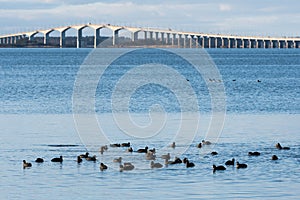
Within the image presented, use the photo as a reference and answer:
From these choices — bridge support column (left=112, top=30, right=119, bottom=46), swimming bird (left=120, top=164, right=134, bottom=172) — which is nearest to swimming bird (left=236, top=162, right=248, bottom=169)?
swimming bird (left=120, top=164, right=134, bottom=172)

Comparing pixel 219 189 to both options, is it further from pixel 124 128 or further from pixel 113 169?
pixel 124 128

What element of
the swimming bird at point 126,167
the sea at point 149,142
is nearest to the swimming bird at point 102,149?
the sea at point 149,142

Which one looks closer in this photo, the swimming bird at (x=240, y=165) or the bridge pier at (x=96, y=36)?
the swimming bird at (x=240, y=165)

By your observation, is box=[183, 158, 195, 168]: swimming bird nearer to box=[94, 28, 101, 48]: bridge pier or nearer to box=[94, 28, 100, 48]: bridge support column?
box=[94, 28, 101, 48]: bridge pier

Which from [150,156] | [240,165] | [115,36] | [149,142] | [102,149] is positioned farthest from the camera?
[115,36]

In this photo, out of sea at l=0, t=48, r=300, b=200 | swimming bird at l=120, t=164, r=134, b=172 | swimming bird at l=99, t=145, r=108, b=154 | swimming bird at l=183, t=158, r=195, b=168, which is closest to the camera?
sea at l=0, t=48, r=300, b=200

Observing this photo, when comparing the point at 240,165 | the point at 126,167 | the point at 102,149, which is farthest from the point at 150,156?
the point at 240,165

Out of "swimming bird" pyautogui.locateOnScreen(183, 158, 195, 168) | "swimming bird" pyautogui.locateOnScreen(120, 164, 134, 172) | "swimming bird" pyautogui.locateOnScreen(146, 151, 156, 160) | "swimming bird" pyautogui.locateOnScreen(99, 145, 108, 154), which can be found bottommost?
"swimming bird" pyautogui.locateOnScreen(120, 164, 134, 172)

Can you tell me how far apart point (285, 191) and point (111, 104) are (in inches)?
1052

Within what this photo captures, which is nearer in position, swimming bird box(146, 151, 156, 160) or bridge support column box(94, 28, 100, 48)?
swimming bird box(146, 151, 156, 160)

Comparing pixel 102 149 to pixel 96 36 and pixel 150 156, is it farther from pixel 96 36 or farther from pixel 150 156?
pixel 96 36

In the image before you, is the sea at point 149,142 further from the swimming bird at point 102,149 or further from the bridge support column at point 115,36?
the bridge support column at point 115,36

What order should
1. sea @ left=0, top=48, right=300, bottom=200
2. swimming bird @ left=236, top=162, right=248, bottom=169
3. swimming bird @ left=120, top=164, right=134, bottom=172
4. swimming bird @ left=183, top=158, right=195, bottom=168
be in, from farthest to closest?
swimming bird @ left=183, top=158, right=195, bottom=168 < swimming bird @ left=236, top=162, right=248, bottom=169 < swimming bird @ left=120, top=164, right=134, bottom=172 < sea @ left=0, top=48, right=300, bottom=200

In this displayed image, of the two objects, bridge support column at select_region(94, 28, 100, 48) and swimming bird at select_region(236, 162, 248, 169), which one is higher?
bridge support column at select_region(94, 28, 100, 48)
